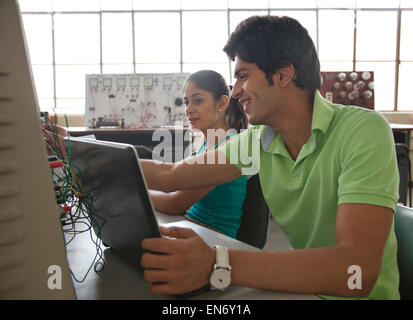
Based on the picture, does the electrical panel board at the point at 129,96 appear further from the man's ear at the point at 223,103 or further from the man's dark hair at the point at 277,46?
the man's dark hair at the point at 277,46

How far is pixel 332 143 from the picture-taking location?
0.87 meters

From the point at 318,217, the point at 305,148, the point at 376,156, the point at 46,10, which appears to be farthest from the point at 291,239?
the point at 46,10

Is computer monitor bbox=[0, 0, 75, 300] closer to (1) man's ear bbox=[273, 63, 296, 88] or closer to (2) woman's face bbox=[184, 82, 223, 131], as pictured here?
(1) man's ear bbox=[273, 63, 296, 88]

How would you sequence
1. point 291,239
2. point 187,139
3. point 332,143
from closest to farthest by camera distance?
1. point 332,143
2. point 291,239
3. point 187,139

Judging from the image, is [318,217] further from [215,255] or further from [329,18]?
[329,18]

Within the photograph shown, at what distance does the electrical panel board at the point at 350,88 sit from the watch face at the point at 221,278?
11.9ft

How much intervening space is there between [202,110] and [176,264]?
3.95 feet

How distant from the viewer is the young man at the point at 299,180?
24.4 inches

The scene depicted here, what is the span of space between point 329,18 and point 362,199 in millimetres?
6893

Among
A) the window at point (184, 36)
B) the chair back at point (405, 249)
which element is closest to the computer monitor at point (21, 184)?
the chair back at point (405, 249)

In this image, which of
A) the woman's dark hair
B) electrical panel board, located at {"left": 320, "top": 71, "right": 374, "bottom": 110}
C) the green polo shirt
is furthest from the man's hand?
electrical panel board, located at {"left": 320, "top": 71, "right": 374, "bottom": 110}

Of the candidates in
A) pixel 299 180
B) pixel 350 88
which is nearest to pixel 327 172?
pixel 299 180

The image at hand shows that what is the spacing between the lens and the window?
6.53 m
